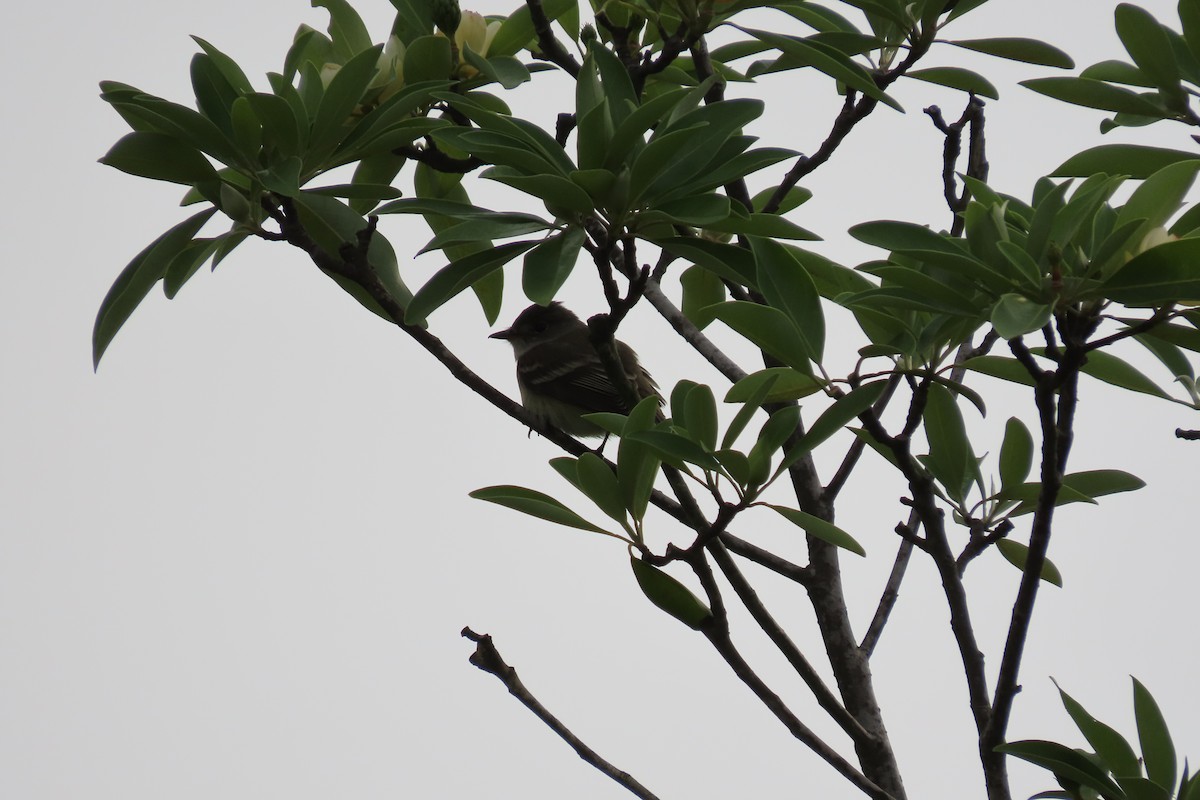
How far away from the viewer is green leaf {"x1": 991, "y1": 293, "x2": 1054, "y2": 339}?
176cm

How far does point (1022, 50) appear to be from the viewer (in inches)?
108

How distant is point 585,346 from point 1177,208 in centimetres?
487

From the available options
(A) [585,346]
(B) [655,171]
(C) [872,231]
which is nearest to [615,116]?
(B) [655,171]

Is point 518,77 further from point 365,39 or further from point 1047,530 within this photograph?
point 1047,530

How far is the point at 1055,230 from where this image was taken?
194cm

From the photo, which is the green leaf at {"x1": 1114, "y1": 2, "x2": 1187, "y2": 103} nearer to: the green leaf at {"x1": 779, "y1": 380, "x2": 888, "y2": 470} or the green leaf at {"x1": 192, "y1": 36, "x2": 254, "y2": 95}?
the green leaf at {"x1": 779, "y1": 380, "x2": 888, "y2": 470}

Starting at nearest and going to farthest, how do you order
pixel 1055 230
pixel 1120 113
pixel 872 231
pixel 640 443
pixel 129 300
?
pixel 1055 230 < pixel 872 231 < pixel 640 443 < pixel 129 300 < pixel 1120 113

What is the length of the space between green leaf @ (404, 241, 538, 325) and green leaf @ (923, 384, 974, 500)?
0.92 meters

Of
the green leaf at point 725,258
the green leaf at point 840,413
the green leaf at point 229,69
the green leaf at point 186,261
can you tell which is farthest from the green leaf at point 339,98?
the green leaf at point 840,413

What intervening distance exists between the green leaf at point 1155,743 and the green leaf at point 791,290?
1.03m

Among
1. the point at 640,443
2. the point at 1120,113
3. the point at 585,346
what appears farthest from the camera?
the point at 585,346

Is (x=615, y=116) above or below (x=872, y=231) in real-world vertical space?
above

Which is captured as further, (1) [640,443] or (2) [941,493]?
(2) [941,493]

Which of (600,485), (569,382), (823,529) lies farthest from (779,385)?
(569,382)
